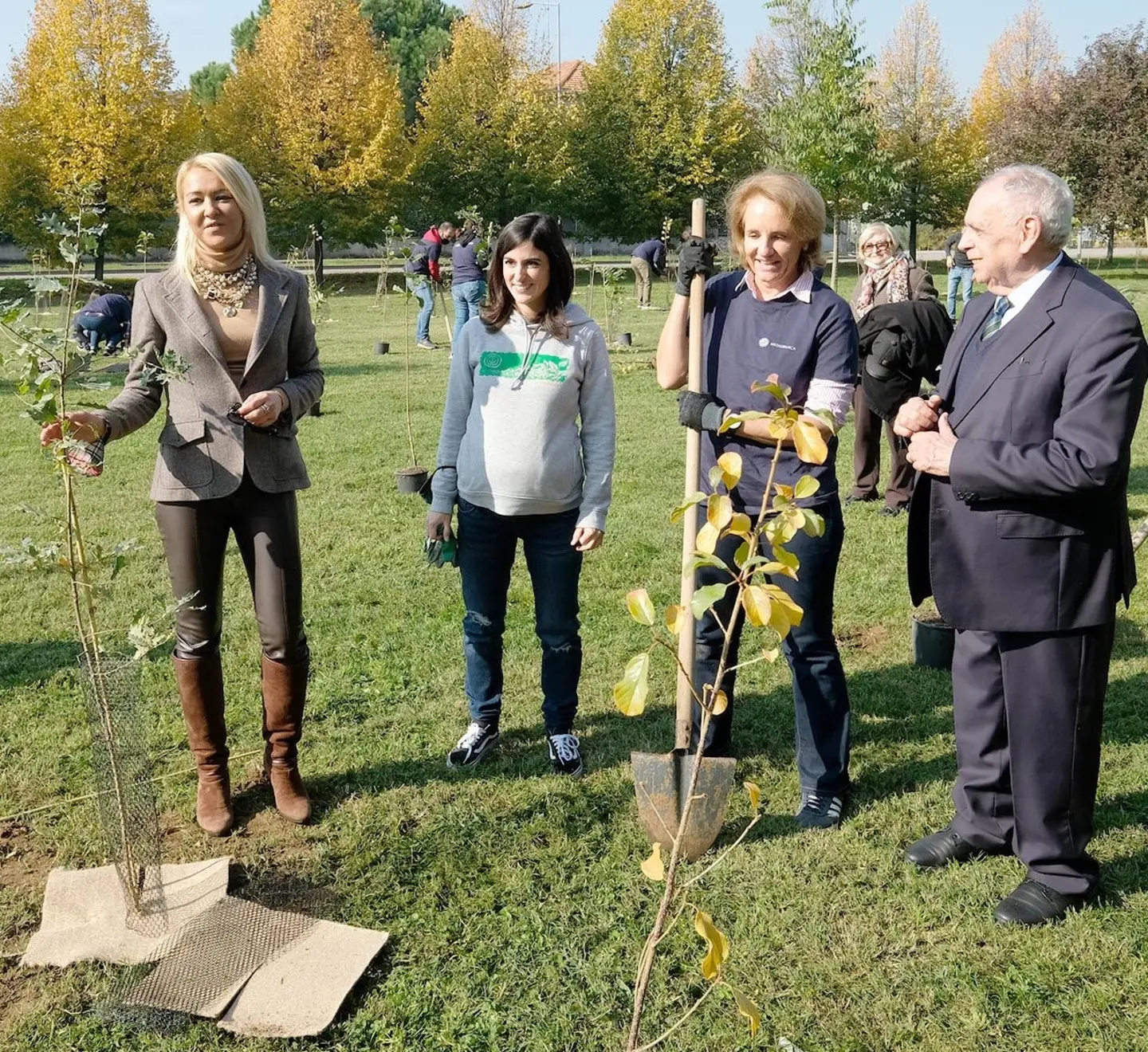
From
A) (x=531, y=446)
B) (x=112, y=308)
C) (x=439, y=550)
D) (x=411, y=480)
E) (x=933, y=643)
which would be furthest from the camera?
(x=112, y=308)

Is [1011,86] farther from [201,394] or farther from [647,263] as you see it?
[201,394]

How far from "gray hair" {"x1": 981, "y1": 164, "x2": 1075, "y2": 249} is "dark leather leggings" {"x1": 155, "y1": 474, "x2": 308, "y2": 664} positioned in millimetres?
2265

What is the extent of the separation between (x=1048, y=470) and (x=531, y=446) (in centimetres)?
162

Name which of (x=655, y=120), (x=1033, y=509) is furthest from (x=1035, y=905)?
(x=655, y=120)

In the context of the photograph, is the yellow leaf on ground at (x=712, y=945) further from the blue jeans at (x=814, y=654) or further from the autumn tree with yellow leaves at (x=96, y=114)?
the autumn tree with yellow leaves at (x=96, y=114)

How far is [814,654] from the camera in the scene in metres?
3.49

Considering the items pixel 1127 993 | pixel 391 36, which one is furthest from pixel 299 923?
pixel 391 36

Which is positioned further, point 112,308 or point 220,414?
point 112,308

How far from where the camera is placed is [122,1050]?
260 centimetres

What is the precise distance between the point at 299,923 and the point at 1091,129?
31199 millimetres

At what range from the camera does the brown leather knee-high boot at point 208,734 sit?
3.43 m

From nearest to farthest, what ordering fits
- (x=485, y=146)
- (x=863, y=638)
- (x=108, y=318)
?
(x=863, y=638), (x=108, y=318), (x=485, y=146)

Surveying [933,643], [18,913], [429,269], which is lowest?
[18,913]

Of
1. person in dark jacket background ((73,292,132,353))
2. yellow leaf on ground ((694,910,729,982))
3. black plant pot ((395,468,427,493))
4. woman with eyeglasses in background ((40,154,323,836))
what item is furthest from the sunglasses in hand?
person in dark jacket background ((73,292,132,353))
